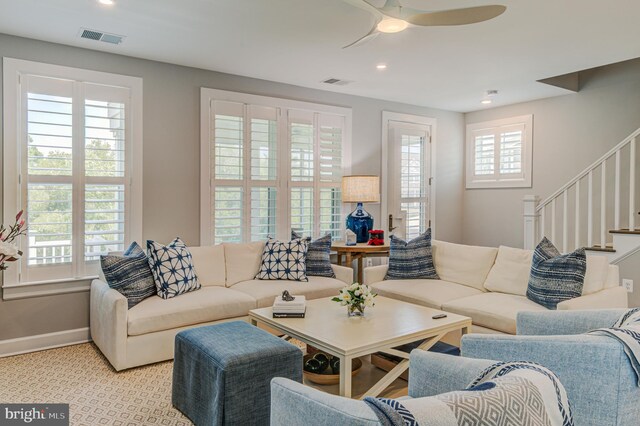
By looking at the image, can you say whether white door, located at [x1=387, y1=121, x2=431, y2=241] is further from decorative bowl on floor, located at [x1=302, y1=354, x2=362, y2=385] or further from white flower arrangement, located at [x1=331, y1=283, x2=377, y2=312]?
decorative bowl on floor, located at [x1=302, y1=354, x2=362, y2=385]

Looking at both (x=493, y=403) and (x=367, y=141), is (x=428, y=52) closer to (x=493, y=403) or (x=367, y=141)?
(x=367, y=141)

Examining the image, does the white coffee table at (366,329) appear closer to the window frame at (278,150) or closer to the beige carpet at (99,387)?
the beige carpet at (99,387)

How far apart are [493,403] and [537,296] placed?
105 inches

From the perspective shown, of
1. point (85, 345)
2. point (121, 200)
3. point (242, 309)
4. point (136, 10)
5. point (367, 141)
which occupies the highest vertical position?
point (136, 10)

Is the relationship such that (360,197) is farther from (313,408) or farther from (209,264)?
(313,408)

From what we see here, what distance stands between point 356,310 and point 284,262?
1.44m

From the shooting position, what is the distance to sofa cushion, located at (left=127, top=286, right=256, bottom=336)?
3.17 m

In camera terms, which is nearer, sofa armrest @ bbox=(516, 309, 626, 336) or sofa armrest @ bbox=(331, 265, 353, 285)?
sofa armrest @ bbox=(516, 309, 626, 336)

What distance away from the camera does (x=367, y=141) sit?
18.7 ft

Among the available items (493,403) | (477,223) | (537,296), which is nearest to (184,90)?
(537,296)

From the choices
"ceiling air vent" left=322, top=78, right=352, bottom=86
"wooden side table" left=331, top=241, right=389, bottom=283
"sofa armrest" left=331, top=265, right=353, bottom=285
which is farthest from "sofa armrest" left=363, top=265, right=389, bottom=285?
"ceiling air vent" left=322, top=78, right=352, bottom=86

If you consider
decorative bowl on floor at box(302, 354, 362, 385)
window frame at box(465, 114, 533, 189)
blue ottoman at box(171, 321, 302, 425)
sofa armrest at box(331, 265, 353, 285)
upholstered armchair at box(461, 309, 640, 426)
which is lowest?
decorative bowl on floor at box(302, 354, 362, 385)

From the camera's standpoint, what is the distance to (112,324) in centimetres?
310

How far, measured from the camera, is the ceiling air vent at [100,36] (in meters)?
3.40
